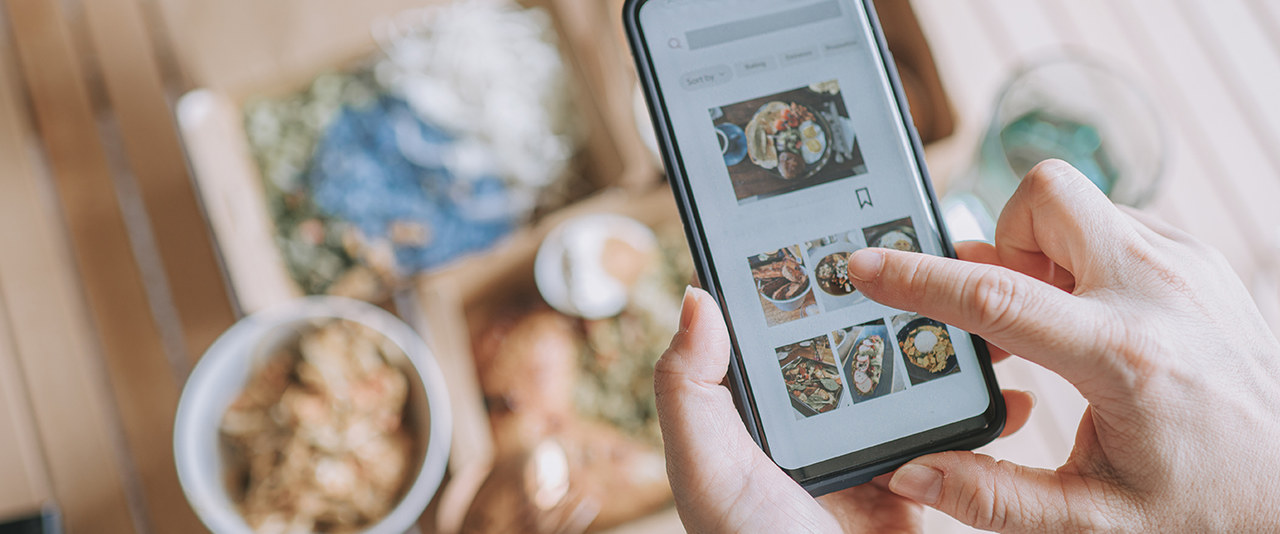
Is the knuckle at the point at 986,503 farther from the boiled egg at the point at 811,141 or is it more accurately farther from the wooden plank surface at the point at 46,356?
the wooden plank surface at the point at 46,356

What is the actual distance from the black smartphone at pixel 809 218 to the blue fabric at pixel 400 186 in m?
0.39

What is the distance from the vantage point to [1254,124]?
0.87m

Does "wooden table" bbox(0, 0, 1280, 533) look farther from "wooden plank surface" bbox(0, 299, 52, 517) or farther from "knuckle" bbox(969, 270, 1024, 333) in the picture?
"knuckle" bbox(969, 270, 1024, 333)

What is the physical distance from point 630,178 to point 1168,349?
49 cm

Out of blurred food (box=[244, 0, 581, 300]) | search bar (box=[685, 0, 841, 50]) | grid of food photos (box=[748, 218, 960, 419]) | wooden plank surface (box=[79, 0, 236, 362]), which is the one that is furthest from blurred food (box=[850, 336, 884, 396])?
wooden plank surface (box=[79, 0, 236, 362])

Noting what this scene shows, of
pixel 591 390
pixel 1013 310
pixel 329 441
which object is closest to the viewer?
pixel 1013 310

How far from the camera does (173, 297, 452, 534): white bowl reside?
0.65 metres

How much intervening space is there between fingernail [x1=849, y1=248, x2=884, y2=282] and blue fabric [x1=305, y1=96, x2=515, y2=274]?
0.48 metres

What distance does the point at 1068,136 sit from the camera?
744 millimetres

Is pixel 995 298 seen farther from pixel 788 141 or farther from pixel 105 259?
pixel 105 259

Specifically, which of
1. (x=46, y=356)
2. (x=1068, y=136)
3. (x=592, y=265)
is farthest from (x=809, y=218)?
(x=46, y=356)

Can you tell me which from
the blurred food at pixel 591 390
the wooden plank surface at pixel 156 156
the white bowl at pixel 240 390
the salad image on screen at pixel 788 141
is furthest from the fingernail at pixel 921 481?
the wooden plank surface at pixel 156 156

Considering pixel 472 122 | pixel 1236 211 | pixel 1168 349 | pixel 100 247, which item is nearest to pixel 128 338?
pixel 100 247

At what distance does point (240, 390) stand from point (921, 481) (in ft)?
2.13
